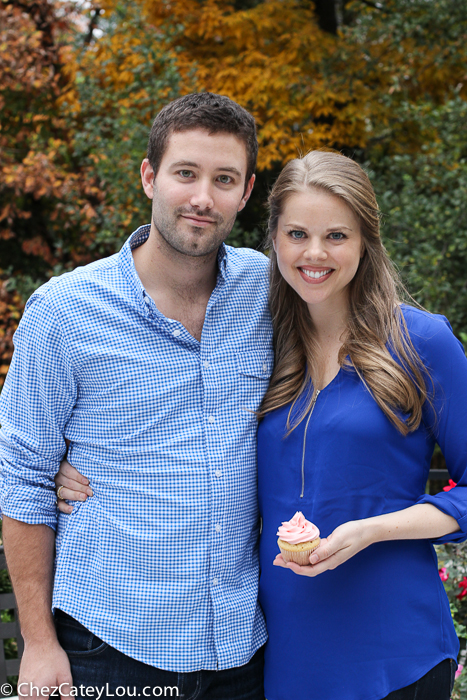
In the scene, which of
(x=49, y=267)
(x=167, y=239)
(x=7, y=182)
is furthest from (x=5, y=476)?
(x=49, y=267)

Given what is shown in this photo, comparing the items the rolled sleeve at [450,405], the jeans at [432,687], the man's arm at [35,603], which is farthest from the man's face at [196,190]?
the jeans at [432,687]

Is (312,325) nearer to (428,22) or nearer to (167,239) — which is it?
(167,239)

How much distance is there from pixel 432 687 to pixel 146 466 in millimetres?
1116

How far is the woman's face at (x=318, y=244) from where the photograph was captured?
2215 millimetres

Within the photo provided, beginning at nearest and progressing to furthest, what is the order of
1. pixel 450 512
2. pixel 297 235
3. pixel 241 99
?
pixel 450 512, pixel 297 235, pixel 241 99

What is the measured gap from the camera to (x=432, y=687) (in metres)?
2.03

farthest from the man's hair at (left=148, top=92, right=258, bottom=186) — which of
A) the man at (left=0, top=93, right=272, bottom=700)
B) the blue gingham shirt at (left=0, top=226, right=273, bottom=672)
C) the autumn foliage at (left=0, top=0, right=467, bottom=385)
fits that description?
the autumn foliage at (left=0, top=0, right=467, bottom=385)

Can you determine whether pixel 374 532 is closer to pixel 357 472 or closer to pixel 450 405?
pixel 357 472

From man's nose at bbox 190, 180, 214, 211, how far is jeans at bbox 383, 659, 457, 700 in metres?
1.64

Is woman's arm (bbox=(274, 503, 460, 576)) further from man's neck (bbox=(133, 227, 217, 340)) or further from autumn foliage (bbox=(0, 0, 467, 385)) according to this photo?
autumn foliage (bbox=(0, 0, 467, 385))

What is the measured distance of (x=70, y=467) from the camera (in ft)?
7.47

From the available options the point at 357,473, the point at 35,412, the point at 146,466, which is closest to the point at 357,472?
the point at 357,473

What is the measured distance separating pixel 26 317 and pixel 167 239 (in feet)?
1.79

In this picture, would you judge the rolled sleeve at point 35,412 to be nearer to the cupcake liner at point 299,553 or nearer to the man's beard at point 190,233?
the man's beard at point 190,233
